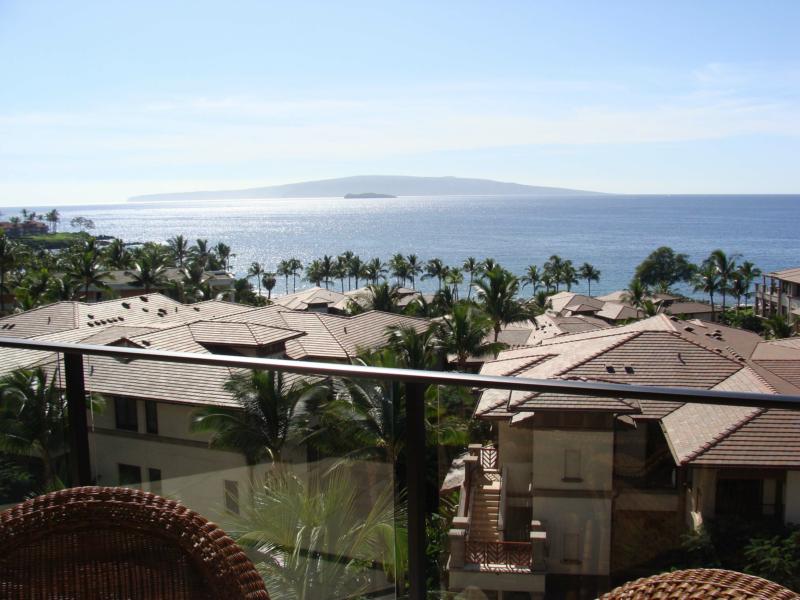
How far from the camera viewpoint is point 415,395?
6.48 feet

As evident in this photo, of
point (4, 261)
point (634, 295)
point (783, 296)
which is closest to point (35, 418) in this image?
point (4, 261)

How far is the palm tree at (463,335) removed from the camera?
91.9 ft

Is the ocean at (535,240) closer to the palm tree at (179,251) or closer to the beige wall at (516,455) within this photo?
the palm tree at (179,251)

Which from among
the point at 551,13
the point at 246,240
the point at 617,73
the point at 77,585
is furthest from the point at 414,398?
the point at 246,240

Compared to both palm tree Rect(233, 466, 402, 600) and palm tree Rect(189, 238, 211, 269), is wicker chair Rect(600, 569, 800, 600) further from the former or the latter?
palm tree Rect(189, 238, 211, 269)

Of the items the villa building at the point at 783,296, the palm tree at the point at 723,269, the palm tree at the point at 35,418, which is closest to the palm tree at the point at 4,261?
the palm tree at the point at 35,418

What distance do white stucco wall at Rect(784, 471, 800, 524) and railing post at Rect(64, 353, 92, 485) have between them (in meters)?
2.20

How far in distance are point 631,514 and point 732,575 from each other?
0.36m

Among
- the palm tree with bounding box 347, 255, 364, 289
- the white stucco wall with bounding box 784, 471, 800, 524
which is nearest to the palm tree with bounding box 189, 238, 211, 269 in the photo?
the palm tree with bounding box 347, 255, 364, 289

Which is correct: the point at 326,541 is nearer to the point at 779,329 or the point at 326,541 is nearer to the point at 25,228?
the point at 779,329

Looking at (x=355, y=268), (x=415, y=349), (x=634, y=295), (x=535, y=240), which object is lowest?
(x=355, y=268)

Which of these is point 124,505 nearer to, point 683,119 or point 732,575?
point 732,575

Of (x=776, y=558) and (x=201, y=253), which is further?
(x=201, y=253)

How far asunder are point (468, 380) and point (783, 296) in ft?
169
